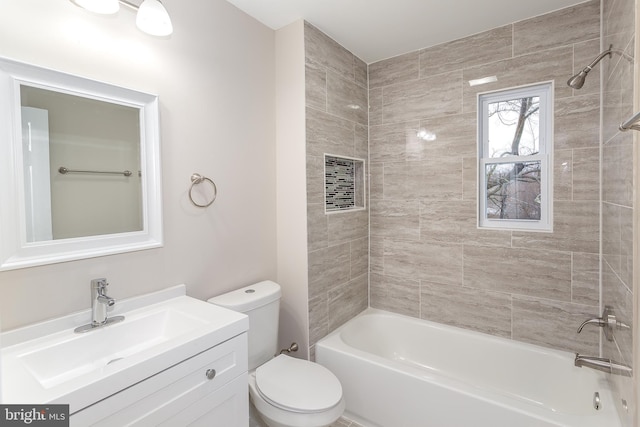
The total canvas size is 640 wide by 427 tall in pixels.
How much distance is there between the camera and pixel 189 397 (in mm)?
1143

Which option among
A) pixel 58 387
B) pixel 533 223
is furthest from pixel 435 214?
pixel 58 387

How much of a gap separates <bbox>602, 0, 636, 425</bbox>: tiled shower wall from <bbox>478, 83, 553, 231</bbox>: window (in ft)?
1.04

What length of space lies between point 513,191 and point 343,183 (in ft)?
4.01

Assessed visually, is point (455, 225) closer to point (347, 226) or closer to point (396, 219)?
point (396, 219)

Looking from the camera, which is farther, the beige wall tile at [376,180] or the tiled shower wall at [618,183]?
the beige wall tile at [376,180]

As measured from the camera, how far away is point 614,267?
145 cm

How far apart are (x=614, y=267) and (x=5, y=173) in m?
2.54

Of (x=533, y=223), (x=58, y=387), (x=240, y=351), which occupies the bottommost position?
(x=240, y=351)

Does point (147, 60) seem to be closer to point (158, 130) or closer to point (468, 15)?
point (158, 130)

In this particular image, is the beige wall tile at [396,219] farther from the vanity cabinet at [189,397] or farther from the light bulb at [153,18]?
the light bulb at [153,18]

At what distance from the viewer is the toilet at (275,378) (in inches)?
59.0

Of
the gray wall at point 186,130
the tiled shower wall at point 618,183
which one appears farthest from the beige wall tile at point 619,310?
the gray wall at point 186,130

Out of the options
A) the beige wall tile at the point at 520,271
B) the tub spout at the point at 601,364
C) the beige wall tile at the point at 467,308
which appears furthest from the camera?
the beige wall tile at the point at 467,308

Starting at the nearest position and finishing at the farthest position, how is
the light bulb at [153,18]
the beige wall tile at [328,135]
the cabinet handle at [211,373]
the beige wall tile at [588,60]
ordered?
the cabinet handle at [211,373]
the light bulb at [153,18]
the beige wall tile at [588,60]
the beige wall tile at [328,135]
